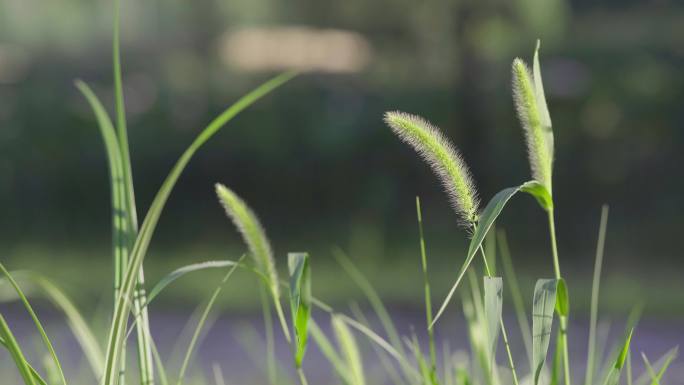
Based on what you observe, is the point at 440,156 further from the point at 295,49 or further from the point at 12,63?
the point at 12,63

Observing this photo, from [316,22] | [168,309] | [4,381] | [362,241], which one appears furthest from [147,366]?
[316,22]

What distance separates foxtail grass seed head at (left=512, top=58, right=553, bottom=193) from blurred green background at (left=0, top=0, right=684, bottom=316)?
3.43 metres

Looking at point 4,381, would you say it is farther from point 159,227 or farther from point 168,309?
point 159,227

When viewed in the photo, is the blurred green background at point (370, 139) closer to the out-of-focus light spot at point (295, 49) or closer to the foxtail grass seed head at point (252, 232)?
the out-of-focus light spot at point (295, 49)

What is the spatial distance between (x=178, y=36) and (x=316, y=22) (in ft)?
2.78

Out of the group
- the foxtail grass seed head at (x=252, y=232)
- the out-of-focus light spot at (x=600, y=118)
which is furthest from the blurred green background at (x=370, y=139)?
the foxtail grass seed head at (x=252, y=232)

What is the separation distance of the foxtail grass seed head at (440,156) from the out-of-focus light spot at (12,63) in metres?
4.65

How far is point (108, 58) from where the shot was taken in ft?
16.2

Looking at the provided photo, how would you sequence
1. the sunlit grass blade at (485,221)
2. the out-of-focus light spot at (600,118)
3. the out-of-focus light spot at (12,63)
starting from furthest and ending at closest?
1. the out-of-focus light spot at (12,63)
2. the out-of-focus light spot at (600,118)
3. the sunlit grass blade at (485,221)

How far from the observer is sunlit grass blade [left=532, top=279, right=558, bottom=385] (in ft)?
1.48

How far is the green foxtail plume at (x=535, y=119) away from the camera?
19.2 inches

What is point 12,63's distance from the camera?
16.1 feet

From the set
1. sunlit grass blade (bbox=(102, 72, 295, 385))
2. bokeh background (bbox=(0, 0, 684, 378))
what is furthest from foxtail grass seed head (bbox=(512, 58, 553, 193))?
bokeh background (bbox=(0, 0, 684, 378))

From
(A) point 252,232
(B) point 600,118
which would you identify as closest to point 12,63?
(B) point 600,118
